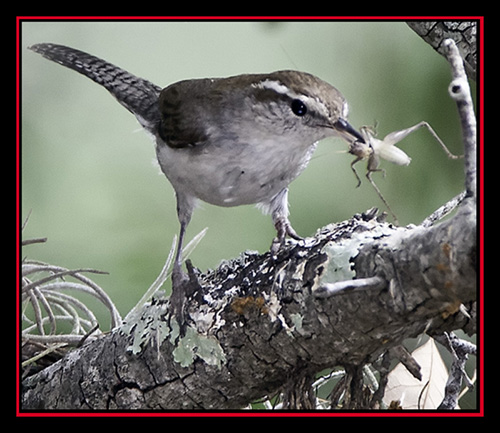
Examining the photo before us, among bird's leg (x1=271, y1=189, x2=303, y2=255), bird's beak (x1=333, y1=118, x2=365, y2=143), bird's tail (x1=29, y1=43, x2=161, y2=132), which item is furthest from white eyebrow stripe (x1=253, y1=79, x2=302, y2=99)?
bird's tail (x1=29, y1=43, x2=161, y2=132)

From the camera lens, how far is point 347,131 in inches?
68.1

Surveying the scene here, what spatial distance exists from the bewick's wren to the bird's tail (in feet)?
0.43

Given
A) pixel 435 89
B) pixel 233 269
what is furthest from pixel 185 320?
pixel 435 89

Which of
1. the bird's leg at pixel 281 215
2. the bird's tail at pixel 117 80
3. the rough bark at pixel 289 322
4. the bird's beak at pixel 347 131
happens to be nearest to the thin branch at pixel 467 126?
the rough bark at pixel 289 322

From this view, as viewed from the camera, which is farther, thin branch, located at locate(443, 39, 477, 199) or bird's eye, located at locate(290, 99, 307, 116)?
bird's eye, located at locate(290, 99, 307, 116)

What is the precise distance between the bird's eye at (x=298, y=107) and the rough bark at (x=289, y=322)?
42 cm

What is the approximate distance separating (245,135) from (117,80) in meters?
0.72

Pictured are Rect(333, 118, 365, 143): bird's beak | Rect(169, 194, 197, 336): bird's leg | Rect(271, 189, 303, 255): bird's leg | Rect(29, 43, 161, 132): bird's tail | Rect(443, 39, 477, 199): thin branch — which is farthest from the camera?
Rect(29, 43, 161, 132): bird's tail

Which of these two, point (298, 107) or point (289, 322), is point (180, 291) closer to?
point (289, 322)

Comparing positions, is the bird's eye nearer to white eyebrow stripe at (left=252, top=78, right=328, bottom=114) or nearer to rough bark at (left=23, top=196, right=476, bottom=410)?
white eyebrow stripe at (left=252, top=78, right=328, bottom=114)

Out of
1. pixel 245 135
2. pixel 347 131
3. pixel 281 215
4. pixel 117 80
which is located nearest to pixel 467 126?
pixel 347 131

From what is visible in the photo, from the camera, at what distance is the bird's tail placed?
7.63ft

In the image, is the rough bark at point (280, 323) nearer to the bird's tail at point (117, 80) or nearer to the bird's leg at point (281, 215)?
the bird's leg at point (281, 215)
